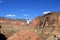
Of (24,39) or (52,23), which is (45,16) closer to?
(52,23)

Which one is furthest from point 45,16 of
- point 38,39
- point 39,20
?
point 38,39

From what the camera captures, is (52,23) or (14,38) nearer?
(14,38)

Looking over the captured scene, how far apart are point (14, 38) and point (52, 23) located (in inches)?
1112

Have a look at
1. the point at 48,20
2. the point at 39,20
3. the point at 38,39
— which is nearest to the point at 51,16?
the point at 48,20

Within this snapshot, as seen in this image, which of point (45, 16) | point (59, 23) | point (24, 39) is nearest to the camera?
point (24, 39)

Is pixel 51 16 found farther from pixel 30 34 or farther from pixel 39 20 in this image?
pixel 30 34

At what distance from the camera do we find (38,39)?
19.5m

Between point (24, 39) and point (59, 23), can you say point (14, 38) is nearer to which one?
point (24, 39)

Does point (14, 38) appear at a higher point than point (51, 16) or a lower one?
lower

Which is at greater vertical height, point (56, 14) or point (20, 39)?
point (56, 14)

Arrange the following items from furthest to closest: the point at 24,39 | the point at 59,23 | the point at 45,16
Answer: the point at 45,16
the point at 59,23
the point at 24,39

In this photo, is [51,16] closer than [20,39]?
No

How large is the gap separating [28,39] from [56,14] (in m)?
29.9

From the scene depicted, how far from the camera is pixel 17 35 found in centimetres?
1953
